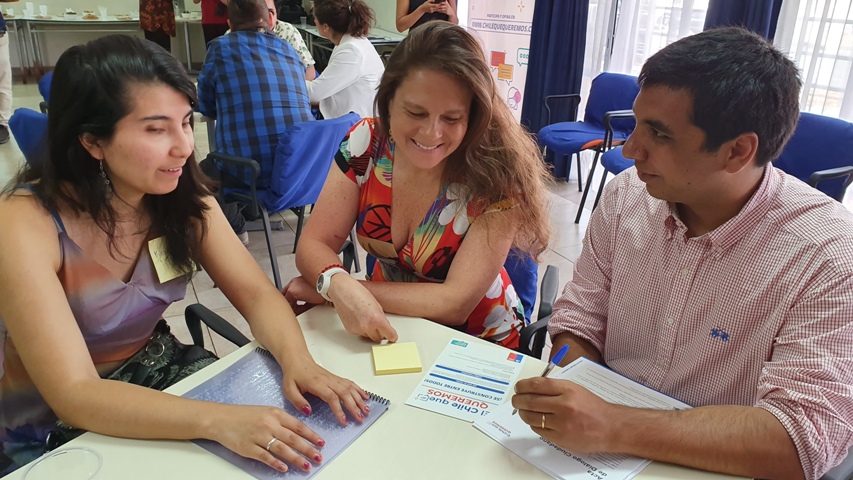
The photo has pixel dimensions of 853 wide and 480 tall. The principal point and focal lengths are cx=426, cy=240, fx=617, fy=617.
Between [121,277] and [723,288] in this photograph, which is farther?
[121,277]

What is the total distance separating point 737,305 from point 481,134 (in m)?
0.73

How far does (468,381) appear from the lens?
3.90 ft

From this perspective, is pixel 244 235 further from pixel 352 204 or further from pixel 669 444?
pixel 669 444

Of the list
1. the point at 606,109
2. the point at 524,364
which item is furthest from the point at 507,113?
the point at 606,109

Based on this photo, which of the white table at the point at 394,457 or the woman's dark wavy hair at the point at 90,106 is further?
the woman's dark wavy hair at the point at 90,106

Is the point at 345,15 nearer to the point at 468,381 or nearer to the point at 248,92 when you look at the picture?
the point at 248,92

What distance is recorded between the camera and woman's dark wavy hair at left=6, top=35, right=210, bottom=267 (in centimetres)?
120

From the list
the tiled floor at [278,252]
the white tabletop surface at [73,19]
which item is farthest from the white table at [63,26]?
the tiled floor at [278,252]

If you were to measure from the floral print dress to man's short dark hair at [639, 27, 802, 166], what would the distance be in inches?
24.4

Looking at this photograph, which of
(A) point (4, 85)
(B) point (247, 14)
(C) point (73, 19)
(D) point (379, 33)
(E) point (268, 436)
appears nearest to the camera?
(E) point (268, 436)

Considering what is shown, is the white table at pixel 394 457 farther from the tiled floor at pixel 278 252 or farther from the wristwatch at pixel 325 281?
the tiled floor at pixel 278 252

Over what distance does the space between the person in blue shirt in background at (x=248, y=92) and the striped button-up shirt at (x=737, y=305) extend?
2.03m

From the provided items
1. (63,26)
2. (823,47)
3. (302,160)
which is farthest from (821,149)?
(63,26)

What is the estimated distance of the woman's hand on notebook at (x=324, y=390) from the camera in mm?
1081
